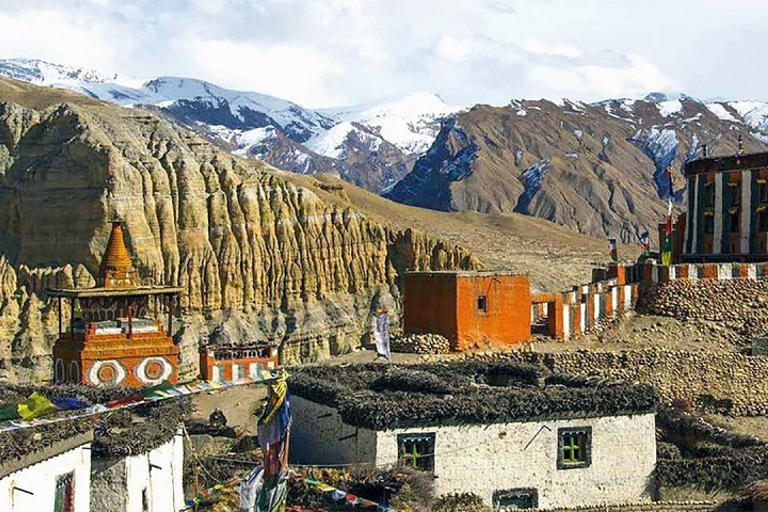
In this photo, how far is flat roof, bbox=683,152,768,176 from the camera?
167 ft

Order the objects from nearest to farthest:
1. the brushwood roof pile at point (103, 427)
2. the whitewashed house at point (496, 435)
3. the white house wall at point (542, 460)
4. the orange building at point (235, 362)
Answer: the brushwood roof pile at point (103, 427), the whitewashed house at point (496, 435), the white house wall at point (542, 460), the orange building at point (235, 362)

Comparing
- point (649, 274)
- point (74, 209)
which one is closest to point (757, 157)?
point (649, 274)

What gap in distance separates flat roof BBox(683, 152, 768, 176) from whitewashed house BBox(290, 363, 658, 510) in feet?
70.7

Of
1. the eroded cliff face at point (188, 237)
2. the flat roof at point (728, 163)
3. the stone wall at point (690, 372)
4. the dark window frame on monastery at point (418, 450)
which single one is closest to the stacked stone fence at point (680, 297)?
the stone wall at point (690, 372)

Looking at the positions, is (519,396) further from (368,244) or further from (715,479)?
(368,244)

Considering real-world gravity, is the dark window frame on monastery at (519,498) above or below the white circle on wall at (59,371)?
below

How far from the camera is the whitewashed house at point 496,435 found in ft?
92.7

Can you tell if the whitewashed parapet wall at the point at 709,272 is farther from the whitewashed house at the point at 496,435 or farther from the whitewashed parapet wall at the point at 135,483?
the whitewashed parapet wall at the point at 135,483

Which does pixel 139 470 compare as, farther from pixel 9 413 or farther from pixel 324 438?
pixel 324 438

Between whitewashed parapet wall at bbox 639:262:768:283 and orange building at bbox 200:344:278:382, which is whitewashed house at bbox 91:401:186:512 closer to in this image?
orange building at bbox 200:344:278:382

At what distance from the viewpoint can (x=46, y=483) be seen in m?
21.2

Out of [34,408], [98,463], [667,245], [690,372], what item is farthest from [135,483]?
[667,245]

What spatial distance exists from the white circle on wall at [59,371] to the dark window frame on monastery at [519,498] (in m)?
18.1

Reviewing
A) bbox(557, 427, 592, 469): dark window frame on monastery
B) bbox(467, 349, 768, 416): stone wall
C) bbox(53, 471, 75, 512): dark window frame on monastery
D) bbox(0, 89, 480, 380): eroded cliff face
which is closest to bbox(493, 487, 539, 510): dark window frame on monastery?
bbox(557, 427, 592, 469): dark window frame on monastery
